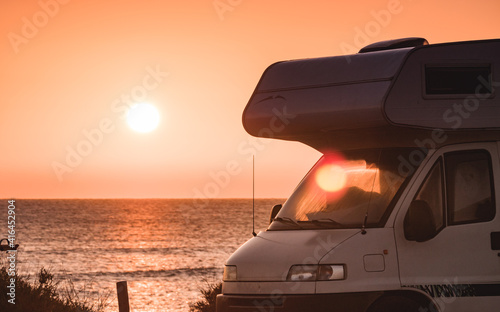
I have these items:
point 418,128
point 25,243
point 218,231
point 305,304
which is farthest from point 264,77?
point 218,231

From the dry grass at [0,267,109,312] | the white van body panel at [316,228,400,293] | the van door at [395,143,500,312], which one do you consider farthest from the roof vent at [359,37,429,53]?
the dry grass at [0,267,109,312]

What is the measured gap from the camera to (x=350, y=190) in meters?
9.14

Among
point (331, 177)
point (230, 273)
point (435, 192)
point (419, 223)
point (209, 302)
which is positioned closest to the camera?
point (419, 223)

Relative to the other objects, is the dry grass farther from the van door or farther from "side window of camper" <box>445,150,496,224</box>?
"side window of camper" <box>445,150,496,224</box>

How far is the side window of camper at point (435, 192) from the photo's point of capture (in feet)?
28.5

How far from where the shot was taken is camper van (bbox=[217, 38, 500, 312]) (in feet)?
27.5

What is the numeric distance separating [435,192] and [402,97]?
1094 mm

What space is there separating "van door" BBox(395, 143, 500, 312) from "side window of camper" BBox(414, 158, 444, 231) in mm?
12

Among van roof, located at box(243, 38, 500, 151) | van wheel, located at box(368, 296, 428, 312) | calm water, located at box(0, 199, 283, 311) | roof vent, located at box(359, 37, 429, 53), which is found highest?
calm water, located at box(0, 199, 283, 311)

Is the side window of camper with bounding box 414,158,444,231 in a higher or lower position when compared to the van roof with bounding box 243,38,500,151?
lower

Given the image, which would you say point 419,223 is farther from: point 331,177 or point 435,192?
point 331,177

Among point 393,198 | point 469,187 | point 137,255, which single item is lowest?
point 393,198

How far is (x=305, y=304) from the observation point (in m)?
8.35

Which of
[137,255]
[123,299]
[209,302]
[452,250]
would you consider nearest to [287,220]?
[452,250]
